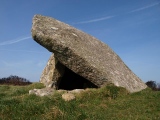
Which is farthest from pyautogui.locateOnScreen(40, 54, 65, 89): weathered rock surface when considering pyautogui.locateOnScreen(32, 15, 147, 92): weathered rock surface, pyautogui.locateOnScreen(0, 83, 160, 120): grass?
pyautogui.locateOnScreen(0, 83, 160, 120): grass

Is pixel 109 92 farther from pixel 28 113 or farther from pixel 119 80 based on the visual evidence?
pixel 28 113

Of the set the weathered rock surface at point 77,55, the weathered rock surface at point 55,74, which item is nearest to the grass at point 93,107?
the weathered rock surface at point 77,55

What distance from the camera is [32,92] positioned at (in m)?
13.9

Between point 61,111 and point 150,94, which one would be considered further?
point 150,94

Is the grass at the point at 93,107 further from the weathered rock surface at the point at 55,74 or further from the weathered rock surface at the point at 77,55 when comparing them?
the weathered rock surface at the point at 55,74

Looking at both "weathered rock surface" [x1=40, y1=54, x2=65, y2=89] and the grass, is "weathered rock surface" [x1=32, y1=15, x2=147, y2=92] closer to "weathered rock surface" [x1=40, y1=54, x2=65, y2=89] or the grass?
the grass

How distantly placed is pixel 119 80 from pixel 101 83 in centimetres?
101

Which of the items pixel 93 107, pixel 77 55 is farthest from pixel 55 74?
pixel 93 107

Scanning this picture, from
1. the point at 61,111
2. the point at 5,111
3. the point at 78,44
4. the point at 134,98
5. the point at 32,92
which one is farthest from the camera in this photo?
the point at 78,44

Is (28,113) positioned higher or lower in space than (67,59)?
lower

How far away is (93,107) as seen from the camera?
10.6m

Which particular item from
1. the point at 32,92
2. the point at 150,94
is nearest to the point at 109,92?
the point at 150,94

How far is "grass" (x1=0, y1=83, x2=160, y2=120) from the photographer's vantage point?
8.72m

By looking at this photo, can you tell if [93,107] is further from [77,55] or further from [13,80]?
[13,80]
